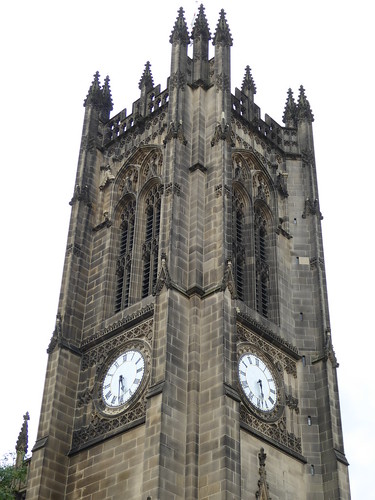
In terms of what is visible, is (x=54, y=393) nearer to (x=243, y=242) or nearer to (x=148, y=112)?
(x=243, y=242)

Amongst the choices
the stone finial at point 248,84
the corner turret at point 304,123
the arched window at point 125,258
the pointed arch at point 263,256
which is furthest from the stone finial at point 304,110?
the arched window at point 125,258

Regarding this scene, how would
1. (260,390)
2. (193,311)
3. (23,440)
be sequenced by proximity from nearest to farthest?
(193,311) → (260,390) → (23,440)

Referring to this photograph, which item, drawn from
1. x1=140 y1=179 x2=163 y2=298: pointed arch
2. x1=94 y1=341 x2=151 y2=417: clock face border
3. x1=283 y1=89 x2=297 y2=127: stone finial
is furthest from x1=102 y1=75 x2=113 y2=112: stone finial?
x1=94 y1=341 x2=151 y2=417: clock face border

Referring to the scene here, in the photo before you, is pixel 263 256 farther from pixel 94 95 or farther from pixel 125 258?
pixel 94 95

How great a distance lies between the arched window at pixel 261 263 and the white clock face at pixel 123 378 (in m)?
5.97

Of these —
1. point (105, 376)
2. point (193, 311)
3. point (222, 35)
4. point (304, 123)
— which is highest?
point (222, 35)

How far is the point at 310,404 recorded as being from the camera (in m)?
38.8

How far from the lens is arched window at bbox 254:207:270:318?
133 feet

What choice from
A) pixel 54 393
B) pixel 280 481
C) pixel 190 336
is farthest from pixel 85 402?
pixel 280 481

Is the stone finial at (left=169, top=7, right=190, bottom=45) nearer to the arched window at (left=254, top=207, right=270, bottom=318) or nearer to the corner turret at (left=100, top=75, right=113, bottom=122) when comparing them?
the corner turret at (left=100, top=75, right=113, bottom=122)

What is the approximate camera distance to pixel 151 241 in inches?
1619

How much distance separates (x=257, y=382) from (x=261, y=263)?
21.7 ft

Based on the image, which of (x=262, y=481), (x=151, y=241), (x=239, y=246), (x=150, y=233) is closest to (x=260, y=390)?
(x=262, y=481)

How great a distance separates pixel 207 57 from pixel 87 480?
66.2 feet
